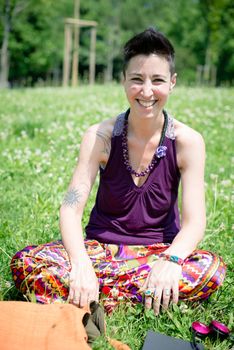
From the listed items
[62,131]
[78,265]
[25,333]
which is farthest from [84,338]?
[62,131]

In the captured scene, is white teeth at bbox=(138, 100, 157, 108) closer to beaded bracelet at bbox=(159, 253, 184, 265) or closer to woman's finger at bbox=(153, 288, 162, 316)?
beaded bracelet at bbox=(159, 253, 184, 265)

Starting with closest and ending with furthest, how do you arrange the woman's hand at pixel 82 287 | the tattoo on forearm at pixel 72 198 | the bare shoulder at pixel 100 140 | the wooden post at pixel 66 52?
the woman's hand at pixel 82 287, the tattoo on forearm at pixel 72 198, the bare shoulder at pixel 100 140, the wooden post at pixel 66 52

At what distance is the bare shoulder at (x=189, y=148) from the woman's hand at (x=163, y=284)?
710 mm

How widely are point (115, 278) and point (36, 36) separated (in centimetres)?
4065

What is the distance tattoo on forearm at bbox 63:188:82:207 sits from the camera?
3119 mm

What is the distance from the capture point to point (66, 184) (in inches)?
207

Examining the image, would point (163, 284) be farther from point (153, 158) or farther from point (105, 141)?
point (105, 141)

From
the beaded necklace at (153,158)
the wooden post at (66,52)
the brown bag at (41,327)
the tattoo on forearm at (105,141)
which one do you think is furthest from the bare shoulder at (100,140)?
the wooden post at (66,52)

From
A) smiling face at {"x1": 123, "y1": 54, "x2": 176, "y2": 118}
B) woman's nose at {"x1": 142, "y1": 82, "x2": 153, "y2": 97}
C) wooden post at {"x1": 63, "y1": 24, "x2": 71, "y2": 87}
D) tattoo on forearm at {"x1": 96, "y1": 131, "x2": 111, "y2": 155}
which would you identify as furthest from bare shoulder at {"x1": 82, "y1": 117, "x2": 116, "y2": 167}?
wooden post at {"x1": 63, "y1": 24, "x2": 71, "y2": 87}

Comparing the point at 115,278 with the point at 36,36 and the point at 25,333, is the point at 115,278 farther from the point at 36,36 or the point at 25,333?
the point at 36,36

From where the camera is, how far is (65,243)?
297 centimetres

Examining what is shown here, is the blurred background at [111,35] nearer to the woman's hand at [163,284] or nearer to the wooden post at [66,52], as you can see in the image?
the wooden post at [66,52]

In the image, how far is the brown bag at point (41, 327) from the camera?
229 cm

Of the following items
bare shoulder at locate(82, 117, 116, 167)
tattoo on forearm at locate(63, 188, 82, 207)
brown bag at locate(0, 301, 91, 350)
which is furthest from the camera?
bare shoulder at locate(82, 117, 116, 167)
